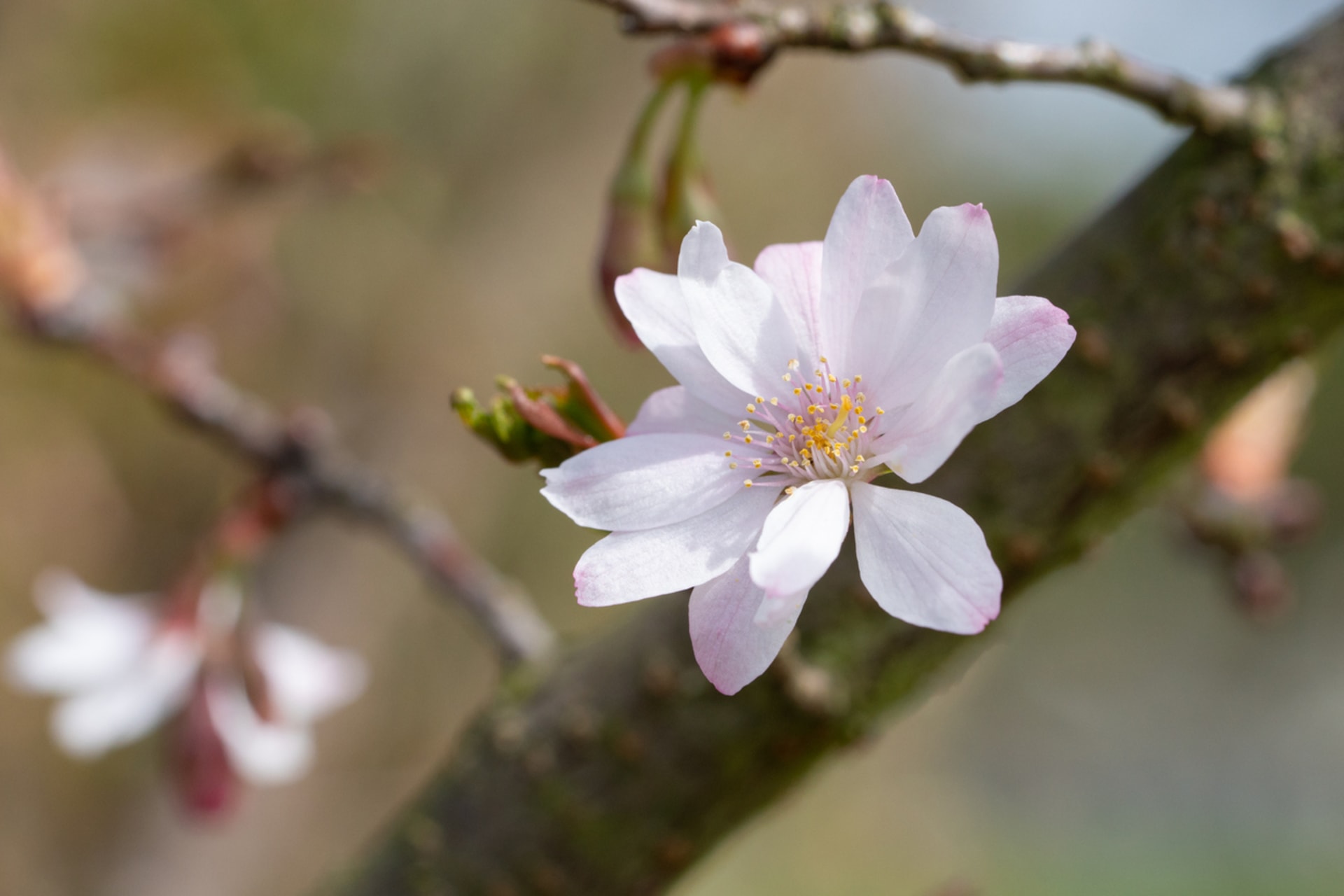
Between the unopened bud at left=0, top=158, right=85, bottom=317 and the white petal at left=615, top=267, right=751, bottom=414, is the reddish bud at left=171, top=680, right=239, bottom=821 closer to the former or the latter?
the unopened bud at left=0, top=158, right=85, bottom=317

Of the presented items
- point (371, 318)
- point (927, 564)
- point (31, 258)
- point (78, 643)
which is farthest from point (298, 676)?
point (371, 318)

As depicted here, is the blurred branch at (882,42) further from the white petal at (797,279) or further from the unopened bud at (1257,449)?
the unopened bud at (1257,449)

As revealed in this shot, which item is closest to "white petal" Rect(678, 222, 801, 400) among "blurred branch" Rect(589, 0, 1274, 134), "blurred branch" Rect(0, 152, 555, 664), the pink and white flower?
the pink and white flower

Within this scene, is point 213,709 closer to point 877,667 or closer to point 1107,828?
point 877,667

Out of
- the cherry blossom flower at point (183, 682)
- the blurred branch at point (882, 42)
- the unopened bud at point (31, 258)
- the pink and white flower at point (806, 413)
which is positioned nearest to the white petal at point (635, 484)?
the pink and white flower at point (806, 413)

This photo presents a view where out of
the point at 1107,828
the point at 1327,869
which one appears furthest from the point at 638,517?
the point at 1107,828
